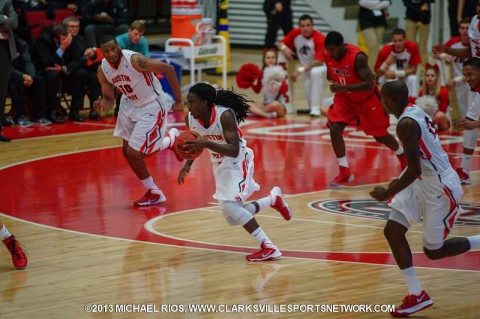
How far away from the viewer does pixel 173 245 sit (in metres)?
8.90

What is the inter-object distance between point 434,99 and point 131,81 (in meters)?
6.03

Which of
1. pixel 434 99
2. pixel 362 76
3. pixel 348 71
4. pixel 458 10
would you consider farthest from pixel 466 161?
→ pixel 458 10

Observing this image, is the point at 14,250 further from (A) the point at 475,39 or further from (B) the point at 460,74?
(B) the point at 460,74

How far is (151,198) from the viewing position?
34.7 feet

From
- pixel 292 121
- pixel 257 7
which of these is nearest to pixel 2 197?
pixel 292 121

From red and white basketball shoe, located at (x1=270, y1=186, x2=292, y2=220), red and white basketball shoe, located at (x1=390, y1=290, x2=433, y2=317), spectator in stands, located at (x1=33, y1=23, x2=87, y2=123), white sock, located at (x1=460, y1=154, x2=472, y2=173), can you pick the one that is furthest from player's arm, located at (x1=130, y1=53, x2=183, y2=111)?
spectator in stands, located at (x1=33, y1=23, x2=87, y2=123)

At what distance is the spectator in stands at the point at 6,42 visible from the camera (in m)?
13.6

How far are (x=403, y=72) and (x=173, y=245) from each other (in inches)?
310

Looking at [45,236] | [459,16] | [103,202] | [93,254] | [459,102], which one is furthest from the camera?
[459,16]

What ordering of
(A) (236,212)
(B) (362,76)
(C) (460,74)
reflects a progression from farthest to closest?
1. (C) (460,74)
2. (B) (362,76)
3. (A) (236,212)

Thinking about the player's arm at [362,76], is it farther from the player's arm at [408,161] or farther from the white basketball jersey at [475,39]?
the player's arm at [408,161]

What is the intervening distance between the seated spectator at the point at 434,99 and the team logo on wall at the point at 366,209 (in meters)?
4.50

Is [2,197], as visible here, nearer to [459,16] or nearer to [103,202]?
[103,202]

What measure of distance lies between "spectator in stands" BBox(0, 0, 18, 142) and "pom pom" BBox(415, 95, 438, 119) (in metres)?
5.62
